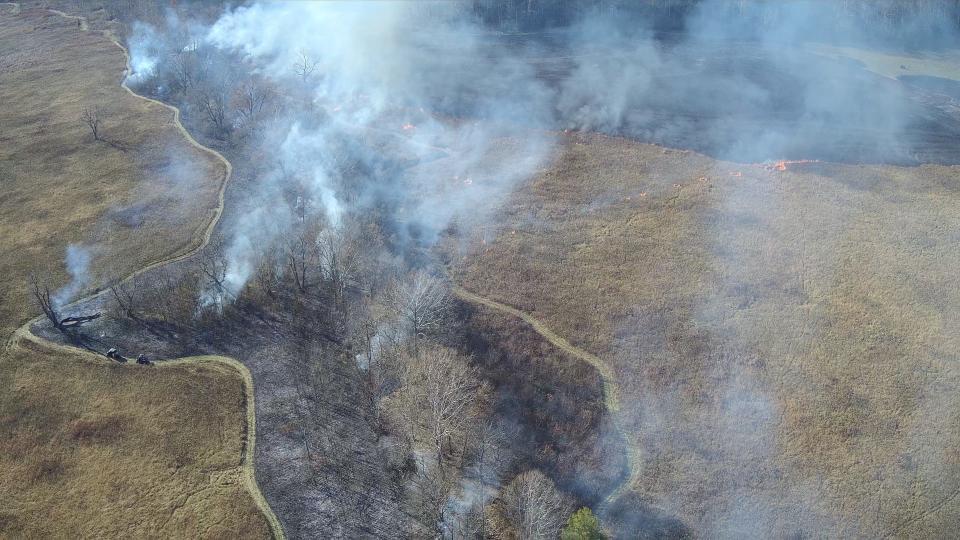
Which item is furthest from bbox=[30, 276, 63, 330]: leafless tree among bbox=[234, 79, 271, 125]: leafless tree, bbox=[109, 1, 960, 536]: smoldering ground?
bbox=[234, 79, 271, 125]: leafless tree

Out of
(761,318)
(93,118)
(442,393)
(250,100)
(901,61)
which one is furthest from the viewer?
(901,61)

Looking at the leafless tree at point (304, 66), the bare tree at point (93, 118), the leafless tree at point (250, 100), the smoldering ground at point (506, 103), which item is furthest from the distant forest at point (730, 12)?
the bare tree at point (93, 118)

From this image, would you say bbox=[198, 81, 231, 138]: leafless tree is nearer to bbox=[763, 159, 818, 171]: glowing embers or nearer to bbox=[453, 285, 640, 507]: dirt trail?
bbox=[453, 285, 640, 507]: dirt trail

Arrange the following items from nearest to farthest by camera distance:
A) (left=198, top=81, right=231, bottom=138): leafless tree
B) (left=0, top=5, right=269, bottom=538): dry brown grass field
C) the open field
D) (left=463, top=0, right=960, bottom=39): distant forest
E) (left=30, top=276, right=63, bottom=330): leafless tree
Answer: (left=0, top=5, right=269, bottom=538): dry brown grass field, (left=30, top=276, right=63, bottom=330): leafless tree, (left=198, top=81, right=231, bottom=138): leafless tree, the open field, (left=463, top=0, right=960, bottom=39): distant forest

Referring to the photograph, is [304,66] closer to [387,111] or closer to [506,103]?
[387,111]

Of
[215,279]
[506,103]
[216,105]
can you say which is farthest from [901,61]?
[215,279]

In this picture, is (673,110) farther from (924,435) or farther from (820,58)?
(924,435)
